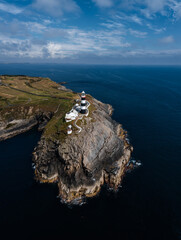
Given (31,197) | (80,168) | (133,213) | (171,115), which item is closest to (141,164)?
(133,213)

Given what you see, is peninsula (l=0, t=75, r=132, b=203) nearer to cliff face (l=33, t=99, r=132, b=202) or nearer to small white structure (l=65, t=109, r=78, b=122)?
cliff face (l=33, t=99, r=132, b=202)

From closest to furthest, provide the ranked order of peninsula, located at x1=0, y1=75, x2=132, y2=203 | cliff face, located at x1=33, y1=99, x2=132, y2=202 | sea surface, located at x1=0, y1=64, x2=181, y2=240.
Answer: sea surface, located at x1=0, y1=64, x2=181, y2=240 → cliff face, located at x1=33, y1=99, x2=132, y2=202 → peninsula, located at x1=0, y1=75, x2=132, y2=203

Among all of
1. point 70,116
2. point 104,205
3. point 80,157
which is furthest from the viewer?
point 70,116

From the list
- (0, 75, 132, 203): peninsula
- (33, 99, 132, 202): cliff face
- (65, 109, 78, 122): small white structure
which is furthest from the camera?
(65, 109, 78, 122): small white structure

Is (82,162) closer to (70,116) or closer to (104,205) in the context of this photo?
(104,205)

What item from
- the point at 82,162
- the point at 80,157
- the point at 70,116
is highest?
the point at 70,116

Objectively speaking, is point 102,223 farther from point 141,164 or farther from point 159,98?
point 159,98

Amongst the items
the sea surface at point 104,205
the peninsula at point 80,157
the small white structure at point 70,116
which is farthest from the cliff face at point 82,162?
the small white structure at point 70,116

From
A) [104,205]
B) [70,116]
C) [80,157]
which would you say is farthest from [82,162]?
[70,116]

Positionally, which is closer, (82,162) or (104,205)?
(104,205)

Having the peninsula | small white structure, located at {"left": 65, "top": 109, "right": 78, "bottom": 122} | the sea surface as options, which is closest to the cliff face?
the peninsula
